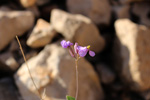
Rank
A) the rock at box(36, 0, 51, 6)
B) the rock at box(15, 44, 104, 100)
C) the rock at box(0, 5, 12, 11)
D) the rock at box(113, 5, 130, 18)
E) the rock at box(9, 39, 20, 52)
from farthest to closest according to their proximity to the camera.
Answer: the rock at box(113, 5, 130, 18) → the rock at box(36, 0, 51, 6) → the rock at box(0, 5, 12, 11) → the rock at box(9, 39, 20, 52) → the rock at box(15, 44, 104, 100)

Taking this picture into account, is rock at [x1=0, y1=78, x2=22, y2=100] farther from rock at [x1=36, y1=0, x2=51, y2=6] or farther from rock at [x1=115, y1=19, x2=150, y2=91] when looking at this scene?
rock at [x1=115, y1=19, x2=150, y2=91]

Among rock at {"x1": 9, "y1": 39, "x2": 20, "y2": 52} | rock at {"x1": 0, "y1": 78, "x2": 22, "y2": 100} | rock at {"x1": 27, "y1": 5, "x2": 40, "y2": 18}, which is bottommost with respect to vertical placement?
rock at {"x1": 0, "y1": 78, "x2": 22, "y2": 100}

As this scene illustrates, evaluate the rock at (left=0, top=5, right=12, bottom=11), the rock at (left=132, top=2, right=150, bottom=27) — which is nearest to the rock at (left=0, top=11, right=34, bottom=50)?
the rock at (left=0, top=5, right=12, bottom=11)

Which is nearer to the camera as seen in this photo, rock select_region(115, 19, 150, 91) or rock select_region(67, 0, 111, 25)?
rock select_region(115, 19, 150, 91)

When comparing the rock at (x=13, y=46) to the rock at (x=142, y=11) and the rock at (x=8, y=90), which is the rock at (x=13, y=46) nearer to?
the rock at (x=8, y=90)

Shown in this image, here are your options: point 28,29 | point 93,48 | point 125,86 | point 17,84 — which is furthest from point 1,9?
point 125,86

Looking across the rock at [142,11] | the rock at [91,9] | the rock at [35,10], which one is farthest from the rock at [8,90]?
the rock at [142,11]

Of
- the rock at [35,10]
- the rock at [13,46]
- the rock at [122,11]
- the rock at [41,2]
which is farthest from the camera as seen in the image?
the rock at [122,11]
